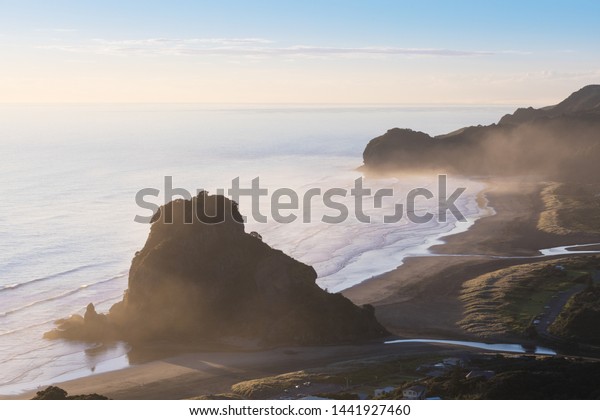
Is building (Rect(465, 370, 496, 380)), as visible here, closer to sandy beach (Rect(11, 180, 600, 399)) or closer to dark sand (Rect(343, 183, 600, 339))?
sandy beach (Rect(11, 180, 600, 399))

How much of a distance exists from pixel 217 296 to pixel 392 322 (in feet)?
49.2

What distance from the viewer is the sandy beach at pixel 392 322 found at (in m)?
59.0

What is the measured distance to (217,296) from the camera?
69.5 meters

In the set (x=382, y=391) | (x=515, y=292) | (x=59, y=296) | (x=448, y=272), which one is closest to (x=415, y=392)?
(x=382, y=391)

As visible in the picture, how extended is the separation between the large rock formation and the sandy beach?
9.08 ft

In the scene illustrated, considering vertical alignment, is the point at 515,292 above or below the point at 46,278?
below

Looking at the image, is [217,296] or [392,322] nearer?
[217,296]

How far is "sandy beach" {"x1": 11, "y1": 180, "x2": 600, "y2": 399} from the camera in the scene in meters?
59.0

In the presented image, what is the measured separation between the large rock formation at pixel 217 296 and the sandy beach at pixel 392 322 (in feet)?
9.08

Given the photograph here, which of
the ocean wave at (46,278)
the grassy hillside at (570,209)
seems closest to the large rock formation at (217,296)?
the ocean wave at (46,278)

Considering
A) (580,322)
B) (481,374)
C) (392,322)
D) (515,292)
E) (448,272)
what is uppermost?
(448,272)

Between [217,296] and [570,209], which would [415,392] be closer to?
[217,296]
